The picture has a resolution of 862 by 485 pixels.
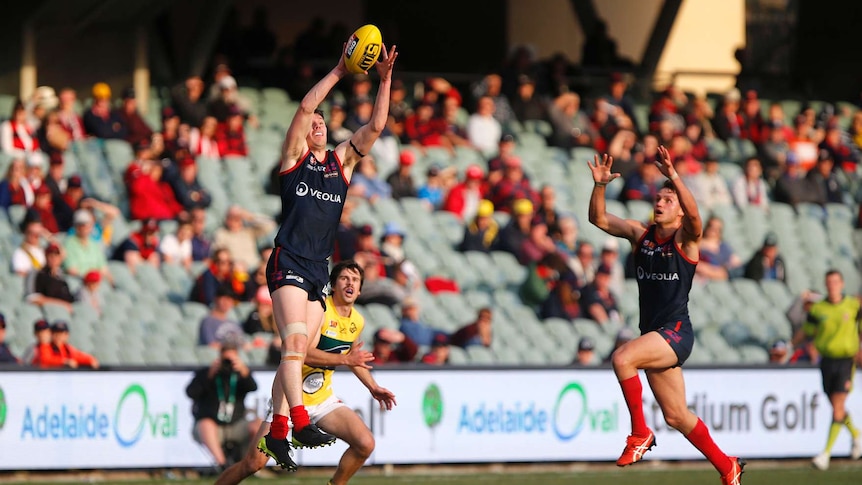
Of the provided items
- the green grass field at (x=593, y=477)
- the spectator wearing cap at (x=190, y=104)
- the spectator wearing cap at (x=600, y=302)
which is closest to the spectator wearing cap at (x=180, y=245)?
the spectator wearing cap at (x=190, y=104)

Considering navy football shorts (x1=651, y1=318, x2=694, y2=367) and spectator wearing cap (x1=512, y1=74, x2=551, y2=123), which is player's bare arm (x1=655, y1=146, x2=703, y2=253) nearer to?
navy football shorts (x1=651, y1=318, x2=694, y2=367)

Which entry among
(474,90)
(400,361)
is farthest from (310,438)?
(474,90)

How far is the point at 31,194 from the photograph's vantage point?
54.5 feet

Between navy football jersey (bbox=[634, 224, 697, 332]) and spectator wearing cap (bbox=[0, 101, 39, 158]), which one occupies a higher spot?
spectator wearing cap (bbox=[0, 101, 39, 158])

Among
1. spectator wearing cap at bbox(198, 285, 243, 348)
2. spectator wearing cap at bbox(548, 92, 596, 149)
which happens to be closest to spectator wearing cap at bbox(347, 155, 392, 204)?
spectator wearing cap at bbox(198, 285, 243, 348)

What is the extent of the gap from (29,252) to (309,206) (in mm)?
6850

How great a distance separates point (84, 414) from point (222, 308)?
206 centimetres

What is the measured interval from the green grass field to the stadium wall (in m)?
0.16

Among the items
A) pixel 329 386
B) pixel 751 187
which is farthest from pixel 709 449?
pixel 751 187

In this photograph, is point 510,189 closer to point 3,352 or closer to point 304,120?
point 3,352

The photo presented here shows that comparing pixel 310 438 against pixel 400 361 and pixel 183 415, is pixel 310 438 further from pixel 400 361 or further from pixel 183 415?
pixel 400 361

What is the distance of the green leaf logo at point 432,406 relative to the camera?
15.0 m

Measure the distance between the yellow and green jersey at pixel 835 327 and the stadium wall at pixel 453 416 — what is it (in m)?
0.35

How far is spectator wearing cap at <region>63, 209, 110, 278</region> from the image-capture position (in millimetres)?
16000
